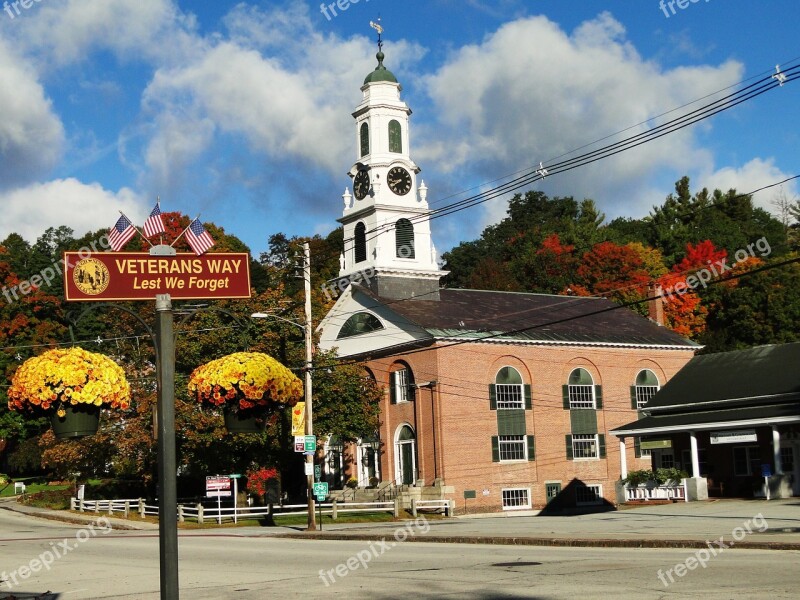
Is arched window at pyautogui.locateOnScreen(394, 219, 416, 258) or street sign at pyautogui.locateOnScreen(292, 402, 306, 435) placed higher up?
arched window at pyautogui.locateOnScreen(394, 219, 416, 258)

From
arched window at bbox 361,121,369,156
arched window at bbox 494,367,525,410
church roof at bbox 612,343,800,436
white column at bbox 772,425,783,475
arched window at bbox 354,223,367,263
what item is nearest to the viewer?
white column at bbox 772,425,783,475

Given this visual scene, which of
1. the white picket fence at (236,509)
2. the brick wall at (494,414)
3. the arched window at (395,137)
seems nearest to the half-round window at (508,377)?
the brick wall at (494,414)

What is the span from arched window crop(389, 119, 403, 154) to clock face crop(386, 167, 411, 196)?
55.0 inches

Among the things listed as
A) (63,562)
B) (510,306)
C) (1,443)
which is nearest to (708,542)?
(63,562)

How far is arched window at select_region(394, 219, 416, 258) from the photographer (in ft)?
176

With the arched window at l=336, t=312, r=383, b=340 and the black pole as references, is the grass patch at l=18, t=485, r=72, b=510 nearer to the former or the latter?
the arched window at l=336, t=312, r=383, b=340

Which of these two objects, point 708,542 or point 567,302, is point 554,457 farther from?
point 708,542

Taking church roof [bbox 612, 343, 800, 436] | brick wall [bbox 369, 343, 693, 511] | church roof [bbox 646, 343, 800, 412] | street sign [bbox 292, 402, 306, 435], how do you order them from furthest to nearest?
brick wall [bbox 369, 343, 693, 511], church roof [bbox 646, 343, 800, 412], church roof [bbox 612, 343, 800, 436], street sign [bbox 292, 402, 306, 435]

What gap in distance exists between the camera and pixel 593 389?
178 feet

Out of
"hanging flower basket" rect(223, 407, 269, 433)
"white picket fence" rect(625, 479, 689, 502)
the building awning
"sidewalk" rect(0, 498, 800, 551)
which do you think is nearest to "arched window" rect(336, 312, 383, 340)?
the building awning

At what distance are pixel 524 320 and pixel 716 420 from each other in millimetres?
14501

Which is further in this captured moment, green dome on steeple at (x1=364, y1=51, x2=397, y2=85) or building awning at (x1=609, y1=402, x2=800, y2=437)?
green dome on steeple at (x1=364, y1=51, x2=397, y2=85)

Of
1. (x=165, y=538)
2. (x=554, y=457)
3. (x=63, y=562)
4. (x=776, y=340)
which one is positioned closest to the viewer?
(x=165, y=538)

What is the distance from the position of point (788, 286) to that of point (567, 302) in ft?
69.3
